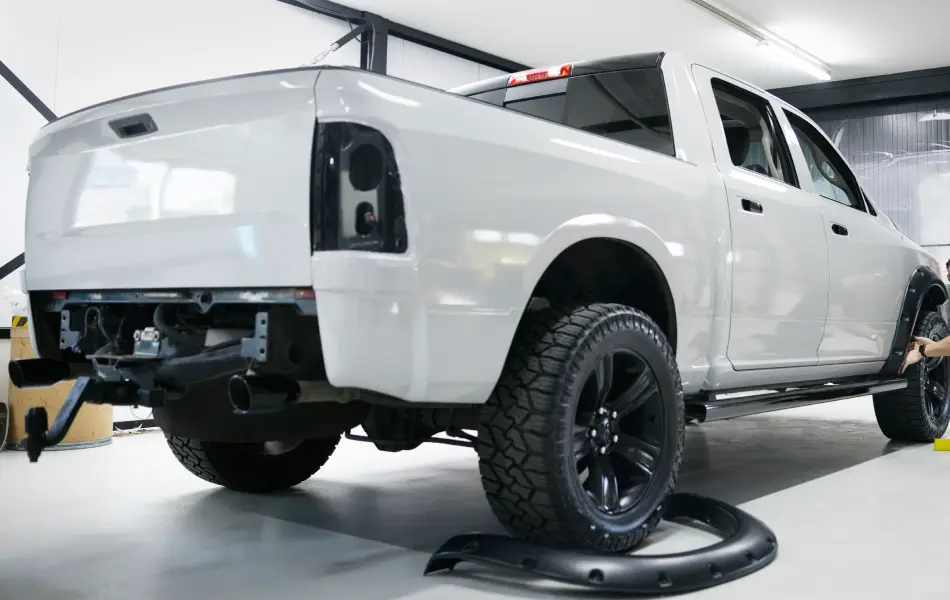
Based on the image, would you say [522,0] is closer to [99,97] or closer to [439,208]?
[99,97]

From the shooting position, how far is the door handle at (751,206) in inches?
133

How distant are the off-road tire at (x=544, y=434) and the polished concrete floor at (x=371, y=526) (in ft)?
0.62

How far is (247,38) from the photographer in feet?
24.4

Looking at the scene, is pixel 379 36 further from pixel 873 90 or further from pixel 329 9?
pixel 873 90

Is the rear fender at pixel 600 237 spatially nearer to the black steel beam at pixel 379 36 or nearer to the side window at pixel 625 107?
the side window at pixel 625 107

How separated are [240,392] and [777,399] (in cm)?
225

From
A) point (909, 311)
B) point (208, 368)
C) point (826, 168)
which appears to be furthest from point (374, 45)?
point (208, 368)

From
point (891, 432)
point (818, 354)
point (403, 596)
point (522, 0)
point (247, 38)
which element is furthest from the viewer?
point (522, 0)

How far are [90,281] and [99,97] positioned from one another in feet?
14.3

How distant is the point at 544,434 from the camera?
237 cm

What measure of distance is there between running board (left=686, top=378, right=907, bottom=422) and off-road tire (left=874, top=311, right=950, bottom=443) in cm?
40

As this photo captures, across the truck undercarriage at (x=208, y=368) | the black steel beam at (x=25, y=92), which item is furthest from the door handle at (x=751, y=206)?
the black steel beam at (x=25, y=92)

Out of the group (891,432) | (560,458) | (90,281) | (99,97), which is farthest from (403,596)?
(99,97)

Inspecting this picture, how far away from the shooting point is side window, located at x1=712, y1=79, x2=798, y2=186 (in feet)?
11.7
